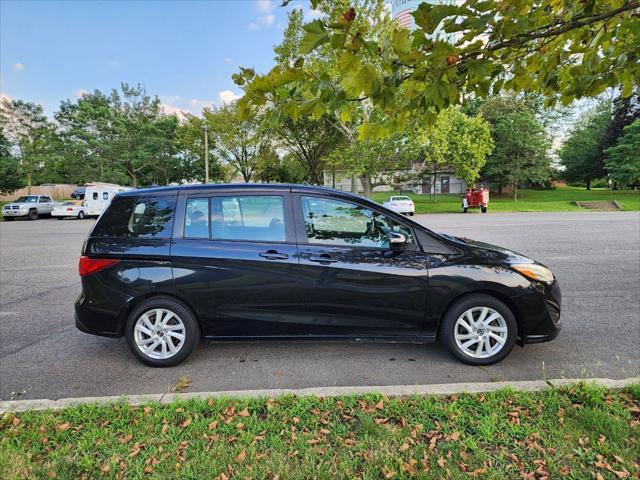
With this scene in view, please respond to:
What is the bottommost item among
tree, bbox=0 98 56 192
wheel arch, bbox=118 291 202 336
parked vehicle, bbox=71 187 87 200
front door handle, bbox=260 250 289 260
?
wheel arch, bbox=118 291 202 336

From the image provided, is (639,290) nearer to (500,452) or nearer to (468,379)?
(468,379)

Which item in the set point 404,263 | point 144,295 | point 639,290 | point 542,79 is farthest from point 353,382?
point 639,290

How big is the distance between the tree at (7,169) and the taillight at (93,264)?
3912 centimetres

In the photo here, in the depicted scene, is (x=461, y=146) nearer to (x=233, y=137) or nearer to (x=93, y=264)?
(x=233, y=137)

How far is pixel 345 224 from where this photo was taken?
12.2 ft

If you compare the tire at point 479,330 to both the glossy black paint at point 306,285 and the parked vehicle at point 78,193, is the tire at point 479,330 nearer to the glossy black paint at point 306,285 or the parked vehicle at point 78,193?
the glossy black paint at point 306,285

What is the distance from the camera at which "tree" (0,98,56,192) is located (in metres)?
35.9

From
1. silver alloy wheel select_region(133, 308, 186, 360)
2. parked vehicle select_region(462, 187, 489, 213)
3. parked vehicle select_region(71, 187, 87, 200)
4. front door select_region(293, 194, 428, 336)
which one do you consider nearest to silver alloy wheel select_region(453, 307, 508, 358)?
front door select_region(293, 194, 428, 336)

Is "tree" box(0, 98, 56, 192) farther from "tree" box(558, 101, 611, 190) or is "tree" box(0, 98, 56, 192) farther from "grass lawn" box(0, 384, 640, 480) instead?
"tree" box(558, 101, 611, 190)

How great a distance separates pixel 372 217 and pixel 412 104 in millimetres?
1471

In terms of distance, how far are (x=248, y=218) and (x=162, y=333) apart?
139 cm

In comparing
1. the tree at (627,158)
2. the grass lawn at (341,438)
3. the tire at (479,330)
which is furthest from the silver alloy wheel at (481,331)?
the tree at (627,158)

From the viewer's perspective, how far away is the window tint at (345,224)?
12.0ft

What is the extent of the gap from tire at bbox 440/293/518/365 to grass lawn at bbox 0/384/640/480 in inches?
26.6
